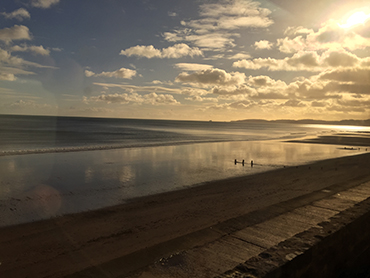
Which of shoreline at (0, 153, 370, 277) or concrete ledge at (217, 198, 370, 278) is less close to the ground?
concrete ledge at (217, 198, 370, 278)

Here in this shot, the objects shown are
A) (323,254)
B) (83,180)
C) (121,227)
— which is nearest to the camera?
(323,254)

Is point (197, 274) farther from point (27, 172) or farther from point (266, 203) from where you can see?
point (27, 172)

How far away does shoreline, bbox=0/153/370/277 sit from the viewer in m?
7.39

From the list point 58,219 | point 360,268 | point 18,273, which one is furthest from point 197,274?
point 58,219

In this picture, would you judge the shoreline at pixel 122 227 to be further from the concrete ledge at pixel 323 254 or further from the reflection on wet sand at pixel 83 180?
the concrete ledge at pixel 323 254

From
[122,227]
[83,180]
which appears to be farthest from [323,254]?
[83,180]

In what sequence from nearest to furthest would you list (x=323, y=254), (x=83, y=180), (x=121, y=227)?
(x=323, y=254) < (x=121, y=227) < (x=83, y=180)

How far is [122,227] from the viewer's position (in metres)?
9.85

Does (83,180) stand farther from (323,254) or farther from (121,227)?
(323,254)

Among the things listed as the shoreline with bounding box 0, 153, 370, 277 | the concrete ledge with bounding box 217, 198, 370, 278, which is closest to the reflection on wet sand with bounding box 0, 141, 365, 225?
the shoreline with bounding box 0, 153, 370, 277

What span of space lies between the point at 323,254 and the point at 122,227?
725 centimetres

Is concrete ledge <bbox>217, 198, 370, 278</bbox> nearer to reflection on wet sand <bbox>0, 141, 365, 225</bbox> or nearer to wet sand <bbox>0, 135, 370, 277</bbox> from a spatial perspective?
wet sand <bbox>0, 135, 370, 277</bbox>

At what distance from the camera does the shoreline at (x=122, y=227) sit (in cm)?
739

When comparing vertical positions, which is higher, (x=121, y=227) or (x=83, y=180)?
(x=121, y=227)
